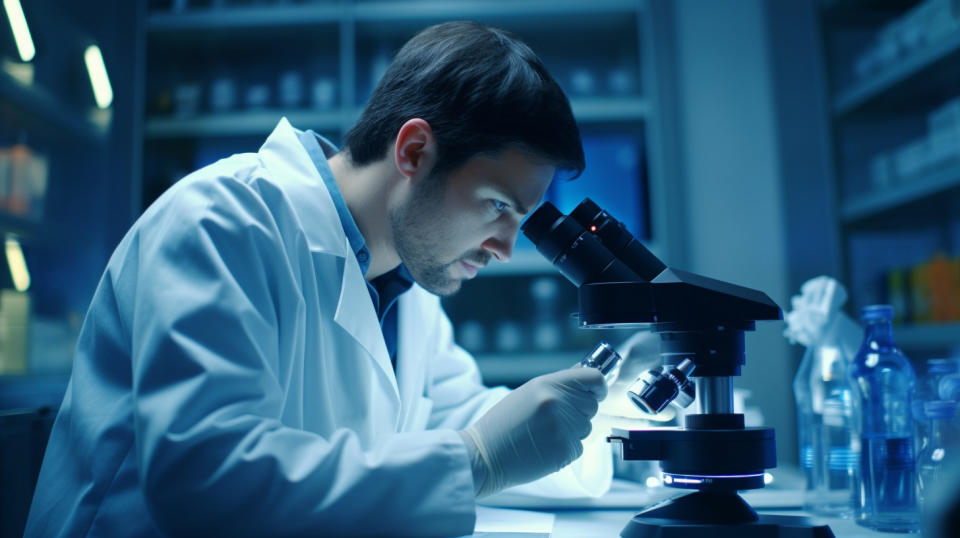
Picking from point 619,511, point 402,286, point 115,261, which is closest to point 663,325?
point 619,511

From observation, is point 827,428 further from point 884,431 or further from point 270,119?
point 270,119

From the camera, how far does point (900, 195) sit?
205 cm

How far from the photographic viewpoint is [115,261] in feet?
2.93

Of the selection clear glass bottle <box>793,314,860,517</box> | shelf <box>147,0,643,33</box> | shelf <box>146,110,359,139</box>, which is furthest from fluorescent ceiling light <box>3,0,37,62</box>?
clear glass bottle <box>793,314,860,517</box>

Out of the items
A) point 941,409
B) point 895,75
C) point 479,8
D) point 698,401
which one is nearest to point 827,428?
point 941,409

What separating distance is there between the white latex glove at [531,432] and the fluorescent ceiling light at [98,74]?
1.92 metres

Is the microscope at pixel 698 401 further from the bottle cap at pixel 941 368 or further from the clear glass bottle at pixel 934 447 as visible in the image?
the bottle cap at pixel 941 368

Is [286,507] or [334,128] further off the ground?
[334,128]

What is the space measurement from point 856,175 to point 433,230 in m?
2.00

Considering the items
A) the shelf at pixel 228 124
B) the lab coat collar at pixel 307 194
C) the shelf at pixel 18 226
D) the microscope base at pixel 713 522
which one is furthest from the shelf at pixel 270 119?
the microscope base at pixel 713 522

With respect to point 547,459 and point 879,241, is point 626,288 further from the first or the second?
point 879,241

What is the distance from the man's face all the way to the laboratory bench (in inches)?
15.2

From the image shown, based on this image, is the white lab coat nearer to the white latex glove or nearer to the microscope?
the white latex glove

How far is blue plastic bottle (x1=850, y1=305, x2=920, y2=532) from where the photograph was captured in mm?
842
